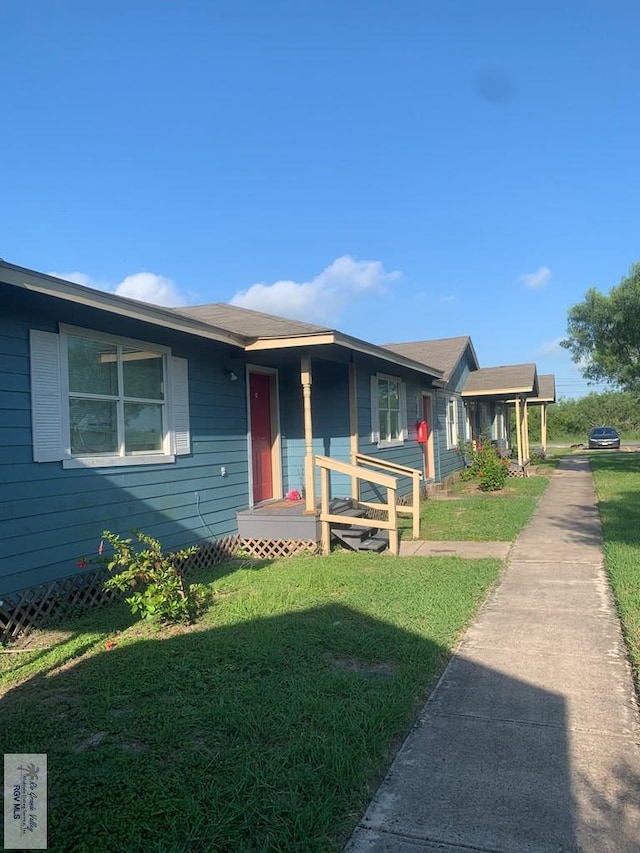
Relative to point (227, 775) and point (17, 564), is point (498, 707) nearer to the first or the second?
point (227, 775)

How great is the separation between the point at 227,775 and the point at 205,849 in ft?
1.66

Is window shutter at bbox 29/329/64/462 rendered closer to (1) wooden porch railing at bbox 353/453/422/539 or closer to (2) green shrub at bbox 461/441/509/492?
(1) wooden porch railing at bbox 353/453/422/539

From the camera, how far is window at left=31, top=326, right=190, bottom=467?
5777mm

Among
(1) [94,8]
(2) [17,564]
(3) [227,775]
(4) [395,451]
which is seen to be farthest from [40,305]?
(4) [395,451]

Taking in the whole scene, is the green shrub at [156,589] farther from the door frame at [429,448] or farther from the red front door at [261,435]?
the door frame at [429,448]

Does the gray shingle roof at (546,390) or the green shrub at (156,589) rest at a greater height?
the gray shingle roof at (546,390)

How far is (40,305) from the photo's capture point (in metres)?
5.72

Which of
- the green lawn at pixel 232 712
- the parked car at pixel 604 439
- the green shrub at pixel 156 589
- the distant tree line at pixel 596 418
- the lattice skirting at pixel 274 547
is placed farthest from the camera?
the distant tree line at pixel 596 418

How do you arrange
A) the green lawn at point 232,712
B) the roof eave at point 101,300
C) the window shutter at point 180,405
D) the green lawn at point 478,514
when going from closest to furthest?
1. the green lawn at point 232,712
2. the roof eave at point 101,300
3. the window shutter at point 180,405
4. the green lawn at point 478,514

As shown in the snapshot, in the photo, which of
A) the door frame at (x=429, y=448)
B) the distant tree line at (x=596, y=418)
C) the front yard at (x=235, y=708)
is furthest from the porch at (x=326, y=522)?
the distant tree line at (x=596, y=418)

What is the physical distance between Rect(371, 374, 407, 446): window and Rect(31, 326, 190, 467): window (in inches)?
183

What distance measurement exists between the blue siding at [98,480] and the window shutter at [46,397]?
2.6 inches

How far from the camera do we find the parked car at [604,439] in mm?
35812

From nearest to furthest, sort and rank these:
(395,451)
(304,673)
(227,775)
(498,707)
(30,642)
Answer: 1. (227,775)
2. (498,707)
3. (304,673)
4. (30,642)
5. (395,451)
